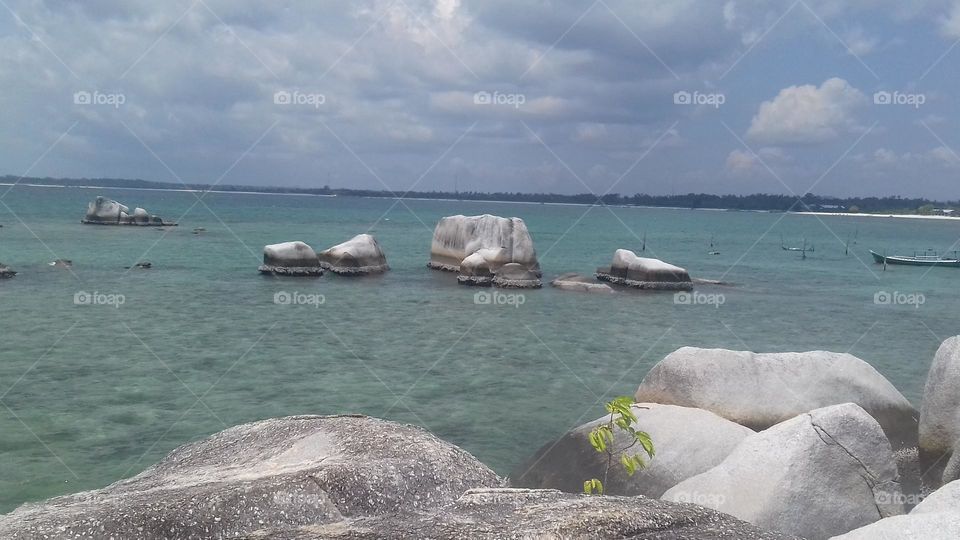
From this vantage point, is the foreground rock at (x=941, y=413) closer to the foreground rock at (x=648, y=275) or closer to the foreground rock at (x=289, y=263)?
the foreground rock at (x=648, y=275)

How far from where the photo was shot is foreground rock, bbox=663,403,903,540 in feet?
28.7

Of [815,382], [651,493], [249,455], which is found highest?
[249,455]

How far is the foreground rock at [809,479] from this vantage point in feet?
28.7

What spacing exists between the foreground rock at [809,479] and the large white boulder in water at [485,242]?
109 ft

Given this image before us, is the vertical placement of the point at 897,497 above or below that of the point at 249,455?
below

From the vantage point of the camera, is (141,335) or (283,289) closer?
(141,335)

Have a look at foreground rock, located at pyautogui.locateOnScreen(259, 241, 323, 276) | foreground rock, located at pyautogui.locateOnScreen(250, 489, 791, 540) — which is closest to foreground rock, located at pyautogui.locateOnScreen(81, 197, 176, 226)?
foreground rock, located at pyautogui.locateOnScreen(259, 241, 323, 276)

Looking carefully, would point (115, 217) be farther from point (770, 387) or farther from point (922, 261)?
point (770, 387)

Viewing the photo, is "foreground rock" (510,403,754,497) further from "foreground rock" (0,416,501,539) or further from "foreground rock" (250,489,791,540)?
"foreground rock" (250,489,791,540)

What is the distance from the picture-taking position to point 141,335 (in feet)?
84.8

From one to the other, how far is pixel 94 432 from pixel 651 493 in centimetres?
1123

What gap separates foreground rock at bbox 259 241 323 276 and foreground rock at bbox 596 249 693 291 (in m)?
16.5

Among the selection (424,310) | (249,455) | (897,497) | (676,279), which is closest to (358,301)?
(424,310)

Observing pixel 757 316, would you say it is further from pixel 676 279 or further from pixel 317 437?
pixel 317 437
